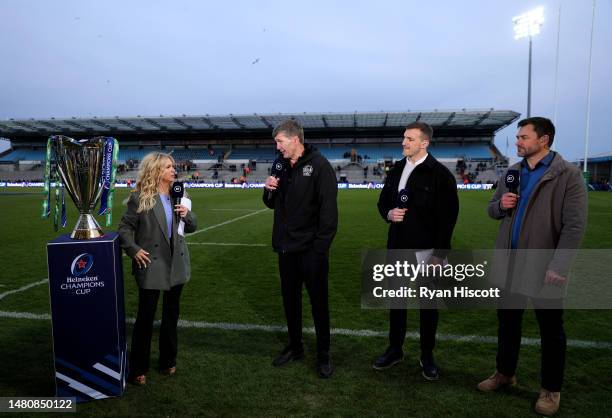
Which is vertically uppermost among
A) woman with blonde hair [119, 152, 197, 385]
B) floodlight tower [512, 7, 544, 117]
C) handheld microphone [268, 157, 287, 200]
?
floodlight tower [512, 7, 544, 117]

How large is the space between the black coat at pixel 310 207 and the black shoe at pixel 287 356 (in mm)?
927

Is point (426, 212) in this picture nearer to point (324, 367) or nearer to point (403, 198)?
point (403, 198)

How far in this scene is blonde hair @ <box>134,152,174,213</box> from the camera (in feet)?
10.5

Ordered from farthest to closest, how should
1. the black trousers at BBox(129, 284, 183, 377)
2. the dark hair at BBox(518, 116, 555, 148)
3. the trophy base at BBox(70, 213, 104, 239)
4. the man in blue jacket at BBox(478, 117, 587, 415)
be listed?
the black trousers at BBox(129, 284, 183, 377), the trophy base at BBox(70, 213, 104, 239), the dark hair at BBox(518, 116, 555, 148), the man in blue jacket at BBox(478, 117, 587, 415)

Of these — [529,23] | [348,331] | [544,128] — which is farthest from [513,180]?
[529,23]

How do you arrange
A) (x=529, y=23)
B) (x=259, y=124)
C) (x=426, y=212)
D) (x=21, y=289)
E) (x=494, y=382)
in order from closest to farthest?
(x=494, y=382)
(x=426, y=212)
(x=21, y=289)
(x=529, y=23)
(x=259, y=124)

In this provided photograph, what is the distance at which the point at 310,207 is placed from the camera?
11.6 feet

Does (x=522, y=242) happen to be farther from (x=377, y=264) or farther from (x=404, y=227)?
(x=377, y=264)

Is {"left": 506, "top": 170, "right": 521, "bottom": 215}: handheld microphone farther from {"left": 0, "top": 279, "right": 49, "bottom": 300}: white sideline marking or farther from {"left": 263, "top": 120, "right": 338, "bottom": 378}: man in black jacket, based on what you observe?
{"left": 0, "top": 279, "right": 49, "bottom": 300}: white sideline marking

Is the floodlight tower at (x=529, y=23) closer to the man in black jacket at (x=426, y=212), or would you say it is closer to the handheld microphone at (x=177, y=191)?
the man in black jacket at (x=426, y=212)

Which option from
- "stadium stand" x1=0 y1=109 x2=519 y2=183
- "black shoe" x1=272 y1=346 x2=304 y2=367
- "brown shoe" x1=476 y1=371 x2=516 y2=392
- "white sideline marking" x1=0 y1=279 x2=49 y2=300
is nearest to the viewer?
"brown shoe" x1=476 y1=371 x2=516 y2=392

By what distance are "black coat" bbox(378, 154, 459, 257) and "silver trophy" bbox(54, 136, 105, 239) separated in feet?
7.73

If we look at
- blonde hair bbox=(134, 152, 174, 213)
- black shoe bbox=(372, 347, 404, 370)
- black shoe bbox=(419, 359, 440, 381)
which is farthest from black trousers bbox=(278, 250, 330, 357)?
blonde hair bbox=(134, 152, 174, 213)

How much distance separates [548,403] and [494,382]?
0.38 m
